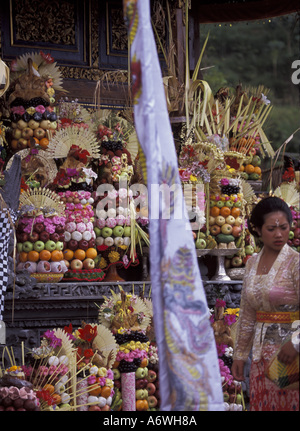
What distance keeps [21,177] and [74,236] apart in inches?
27.4

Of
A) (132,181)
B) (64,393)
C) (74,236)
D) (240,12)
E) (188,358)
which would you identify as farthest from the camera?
(240,12)

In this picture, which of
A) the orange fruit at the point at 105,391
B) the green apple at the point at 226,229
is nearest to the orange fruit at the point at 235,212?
the green apple at the point at 226,229

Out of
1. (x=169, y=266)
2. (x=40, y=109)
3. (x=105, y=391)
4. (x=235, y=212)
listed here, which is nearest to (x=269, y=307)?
(x=169, y=266)

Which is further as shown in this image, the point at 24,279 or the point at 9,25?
the point at 9,25

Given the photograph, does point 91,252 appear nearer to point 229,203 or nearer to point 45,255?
point 45,255

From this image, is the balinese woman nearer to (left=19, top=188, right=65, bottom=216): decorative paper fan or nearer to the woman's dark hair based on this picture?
the woman's dark hair

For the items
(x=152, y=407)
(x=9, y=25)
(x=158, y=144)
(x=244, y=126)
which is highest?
(x=9, y=25)

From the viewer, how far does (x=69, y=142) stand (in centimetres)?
642

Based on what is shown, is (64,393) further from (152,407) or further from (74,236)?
(74,236)

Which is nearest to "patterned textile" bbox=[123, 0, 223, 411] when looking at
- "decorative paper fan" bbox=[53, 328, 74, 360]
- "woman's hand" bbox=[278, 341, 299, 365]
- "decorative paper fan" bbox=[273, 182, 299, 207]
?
"woman's hand" bbox=[278, 341, 299, 365]

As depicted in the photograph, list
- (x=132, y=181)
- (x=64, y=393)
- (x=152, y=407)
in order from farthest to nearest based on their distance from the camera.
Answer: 1. (x=132, y=181)
2. (x=152, y=407)
3. (x=64, y=393)

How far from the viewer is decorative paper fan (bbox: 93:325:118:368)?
4901 mm

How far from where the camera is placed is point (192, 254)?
290 cm

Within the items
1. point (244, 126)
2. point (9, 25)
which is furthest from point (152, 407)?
point (9, 25)
